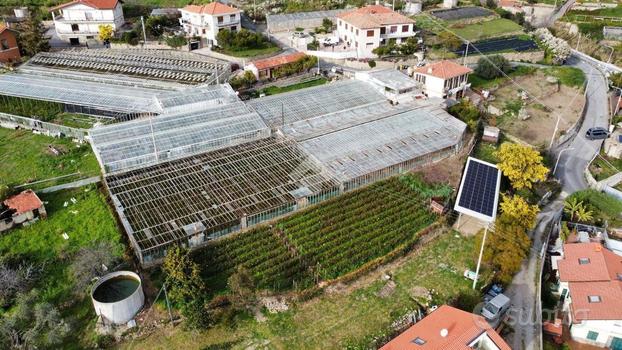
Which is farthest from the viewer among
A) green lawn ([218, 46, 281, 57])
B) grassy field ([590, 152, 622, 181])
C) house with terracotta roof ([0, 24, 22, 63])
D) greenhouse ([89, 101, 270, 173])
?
green lawn ([218, 46, 281, 57])

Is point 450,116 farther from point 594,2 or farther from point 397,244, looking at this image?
point 594,2

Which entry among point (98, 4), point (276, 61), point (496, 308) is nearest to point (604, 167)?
point (496, 308)

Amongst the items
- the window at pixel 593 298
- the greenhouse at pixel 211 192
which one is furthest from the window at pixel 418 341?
the greenhouse at pixel 211 192

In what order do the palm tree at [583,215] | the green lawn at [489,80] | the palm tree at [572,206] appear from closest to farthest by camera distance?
the palm tree at [583,215]
the palm tree at [572,206]
the green lawn at [489,80]

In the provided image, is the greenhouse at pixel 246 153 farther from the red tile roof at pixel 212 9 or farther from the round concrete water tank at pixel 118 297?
the red tile roof at pixel 212 9

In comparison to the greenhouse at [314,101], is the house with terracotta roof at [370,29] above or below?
above

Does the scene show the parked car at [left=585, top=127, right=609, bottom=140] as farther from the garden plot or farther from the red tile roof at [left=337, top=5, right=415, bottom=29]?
the red tile roof at [left=337, top=5, right=415, bottom=29]

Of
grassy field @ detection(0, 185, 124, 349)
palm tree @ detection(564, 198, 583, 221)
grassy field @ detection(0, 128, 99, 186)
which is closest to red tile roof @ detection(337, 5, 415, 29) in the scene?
palm tree @ detection(564, 198, 583, 221)

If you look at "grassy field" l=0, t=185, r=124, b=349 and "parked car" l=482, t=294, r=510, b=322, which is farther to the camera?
"parked car" l=482, t=294, r=510, b=322

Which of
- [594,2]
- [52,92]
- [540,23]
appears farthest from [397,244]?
[594,2]
